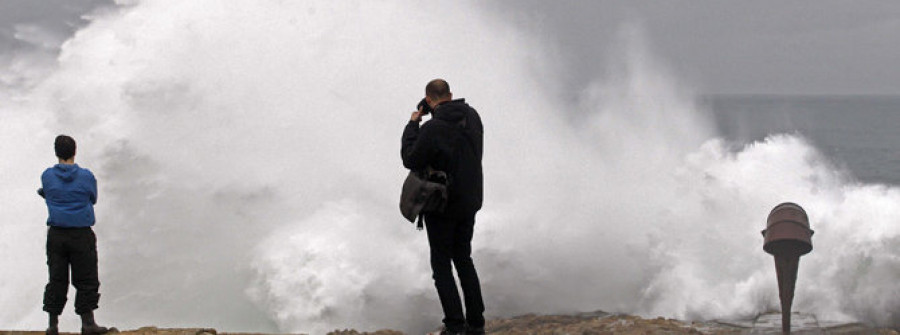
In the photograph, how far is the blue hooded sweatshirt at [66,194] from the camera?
21.0 feet

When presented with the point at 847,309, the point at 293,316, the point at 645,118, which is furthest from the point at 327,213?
the point at 645,118

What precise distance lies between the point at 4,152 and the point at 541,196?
25.5 feet

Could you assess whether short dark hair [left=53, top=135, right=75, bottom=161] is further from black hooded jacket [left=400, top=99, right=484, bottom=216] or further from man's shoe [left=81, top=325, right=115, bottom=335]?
black hooded jacket [left=400, top=99, right=484, bottom=216]

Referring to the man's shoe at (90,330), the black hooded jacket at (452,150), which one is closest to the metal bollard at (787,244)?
the black hooded jacket at (452,150)

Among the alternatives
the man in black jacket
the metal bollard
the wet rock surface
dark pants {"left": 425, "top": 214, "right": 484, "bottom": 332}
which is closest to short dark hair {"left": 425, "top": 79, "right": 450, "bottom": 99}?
the man in black jacket

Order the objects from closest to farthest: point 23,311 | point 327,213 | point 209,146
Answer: point 23,311 → point 327,213 → point 209,146

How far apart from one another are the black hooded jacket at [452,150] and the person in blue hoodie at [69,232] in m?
2.13

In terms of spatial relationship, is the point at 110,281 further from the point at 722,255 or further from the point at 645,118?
the point at 645,118

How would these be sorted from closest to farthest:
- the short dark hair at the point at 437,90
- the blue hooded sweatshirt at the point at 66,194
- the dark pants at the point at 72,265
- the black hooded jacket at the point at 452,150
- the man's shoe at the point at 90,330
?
the black hooded jacket at the point at 452,150 → the short dark hair at the point at 437,90 → the blue hooded sweatshirt at the point at 66,194 → the dark pants at the point at 72,265 → the man's shoe at the point at 90,330

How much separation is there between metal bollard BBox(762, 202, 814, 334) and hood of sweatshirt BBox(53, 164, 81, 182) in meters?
5.15

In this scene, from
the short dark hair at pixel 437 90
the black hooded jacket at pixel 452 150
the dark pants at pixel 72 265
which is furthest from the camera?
the dark pants at pixel 72 265

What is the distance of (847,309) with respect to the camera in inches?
404

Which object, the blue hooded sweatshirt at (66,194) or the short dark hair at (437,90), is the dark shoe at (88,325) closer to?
the blue hooded sweatshirt at (66,194)

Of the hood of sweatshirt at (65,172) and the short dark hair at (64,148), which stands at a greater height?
the short dark hair at (64,148)
